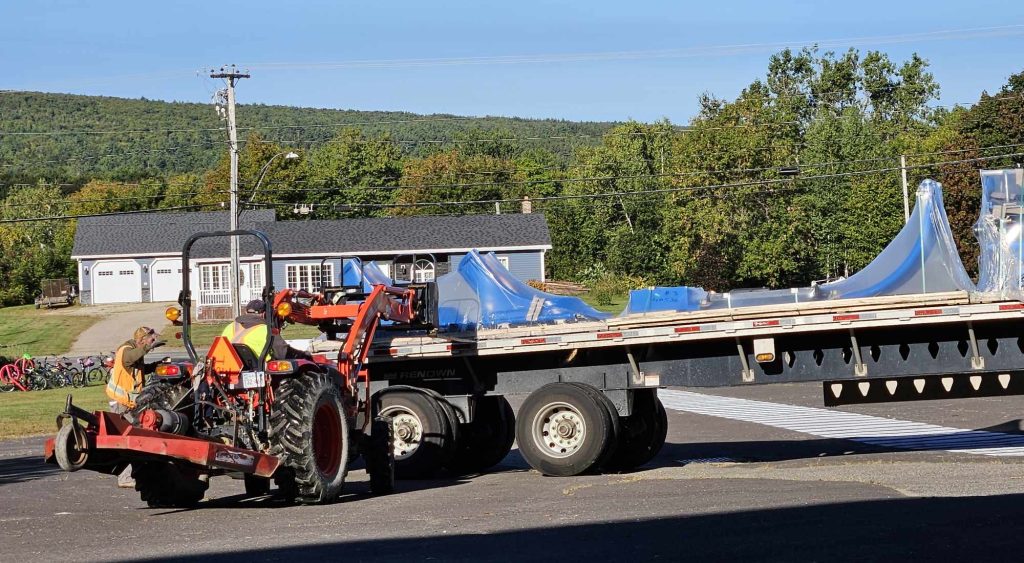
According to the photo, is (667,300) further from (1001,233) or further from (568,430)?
(1001,233)

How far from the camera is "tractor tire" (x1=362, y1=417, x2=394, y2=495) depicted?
14.8 m

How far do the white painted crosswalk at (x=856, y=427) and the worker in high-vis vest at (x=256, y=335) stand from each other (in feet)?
29.4

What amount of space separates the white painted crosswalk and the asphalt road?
1.21 metres

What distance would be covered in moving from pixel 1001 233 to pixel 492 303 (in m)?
6.27

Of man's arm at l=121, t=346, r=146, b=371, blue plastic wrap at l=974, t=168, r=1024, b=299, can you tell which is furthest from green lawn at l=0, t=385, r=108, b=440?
blue plastic wrap at l=974, t=168, r=1024, b=299

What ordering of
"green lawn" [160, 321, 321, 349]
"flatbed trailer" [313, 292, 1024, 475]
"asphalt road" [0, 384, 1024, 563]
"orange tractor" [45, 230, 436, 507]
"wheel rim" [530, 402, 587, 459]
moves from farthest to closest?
"green lawn" [160, 321, 321, 349] → "wheel rim" [530, 402, 587, 459] → "flatbed trailer" [313, 292, 1024, 475] → "orange tractor" [45, 230, 436, 507] → "asphalt road" [0, 384, 1024, 563]

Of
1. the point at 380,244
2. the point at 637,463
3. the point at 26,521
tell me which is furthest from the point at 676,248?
the point at 26,521

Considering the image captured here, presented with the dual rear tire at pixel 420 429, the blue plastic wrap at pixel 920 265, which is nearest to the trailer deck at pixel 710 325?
the blue plastic wrap at pixel 920 265

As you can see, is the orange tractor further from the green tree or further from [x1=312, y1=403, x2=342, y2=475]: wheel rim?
the green tree

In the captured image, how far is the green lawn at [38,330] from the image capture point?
5823 cm

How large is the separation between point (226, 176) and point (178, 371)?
90.8 meters

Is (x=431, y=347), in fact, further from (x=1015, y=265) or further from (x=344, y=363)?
(x=1015, y=265)

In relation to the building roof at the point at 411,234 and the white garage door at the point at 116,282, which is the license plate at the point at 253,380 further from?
the white garage door at the point at 116,282

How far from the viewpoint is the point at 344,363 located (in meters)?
14.7
